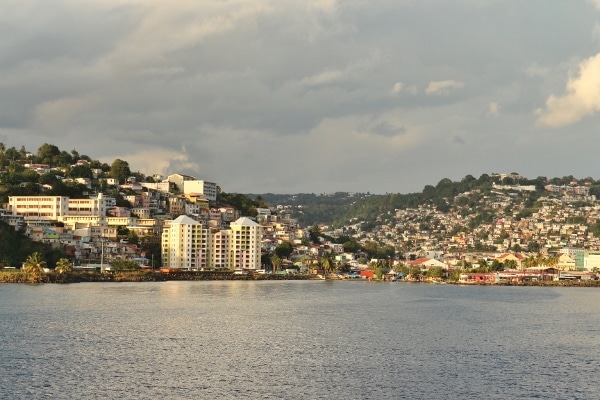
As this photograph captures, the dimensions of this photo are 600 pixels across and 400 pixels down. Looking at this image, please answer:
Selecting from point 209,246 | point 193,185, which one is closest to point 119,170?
point 193,185

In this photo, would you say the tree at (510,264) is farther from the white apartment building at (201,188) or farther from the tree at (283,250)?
the white apartment building at (201,188)

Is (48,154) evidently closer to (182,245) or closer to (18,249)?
(182,245)

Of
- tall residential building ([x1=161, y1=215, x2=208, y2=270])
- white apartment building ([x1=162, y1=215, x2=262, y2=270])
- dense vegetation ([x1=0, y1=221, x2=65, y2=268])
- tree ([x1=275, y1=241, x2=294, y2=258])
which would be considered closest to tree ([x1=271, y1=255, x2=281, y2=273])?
white apartment building ([x1=162, y1=215, x2=262, y2=270])

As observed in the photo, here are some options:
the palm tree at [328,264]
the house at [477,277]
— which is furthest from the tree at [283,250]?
the house at [477,277]

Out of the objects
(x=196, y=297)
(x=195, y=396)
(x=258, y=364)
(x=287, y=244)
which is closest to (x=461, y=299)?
Result: (x=196, y=297)

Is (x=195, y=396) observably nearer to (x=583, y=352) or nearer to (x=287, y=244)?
(x=583, y=352)

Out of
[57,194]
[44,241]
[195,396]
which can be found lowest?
[195,396]
